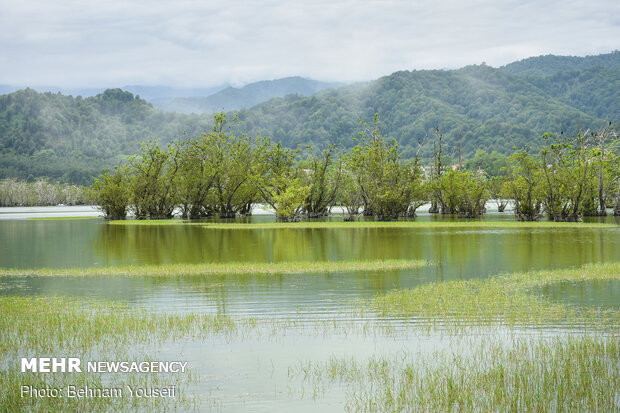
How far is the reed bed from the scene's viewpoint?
26.3 feet

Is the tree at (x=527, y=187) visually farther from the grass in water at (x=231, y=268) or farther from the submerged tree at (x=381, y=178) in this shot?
the grass in water at (x=231, y=268)

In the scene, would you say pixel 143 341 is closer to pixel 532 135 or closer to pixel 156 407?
pixel 156 407

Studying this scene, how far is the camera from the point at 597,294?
50.9ft

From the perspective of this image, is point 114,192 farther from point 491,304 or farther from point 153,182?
point 491,304

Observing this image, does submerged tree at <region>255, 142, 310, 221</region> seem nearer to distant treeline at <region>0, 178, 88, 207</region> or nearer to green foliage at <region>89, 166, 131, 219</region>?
green foliage at <region>89, 166, 131, 219</region>

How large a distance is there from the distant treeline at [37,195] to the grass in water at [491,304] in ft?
344

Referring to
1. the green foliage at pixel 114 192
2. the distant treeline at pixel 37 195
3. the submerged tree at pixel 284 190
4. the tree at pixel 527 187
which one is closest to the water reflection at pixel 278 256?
→ the submerged tree at pixel 284 190

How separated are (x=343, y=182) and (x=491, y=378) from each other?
4953 cm

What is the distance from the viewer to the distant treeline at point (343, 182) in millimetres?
50094

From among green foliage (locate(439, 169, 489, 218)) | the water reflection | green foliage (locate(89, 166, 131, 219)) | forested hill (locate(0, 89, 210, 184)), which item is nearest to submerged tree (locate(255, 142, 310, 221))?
the water reflection

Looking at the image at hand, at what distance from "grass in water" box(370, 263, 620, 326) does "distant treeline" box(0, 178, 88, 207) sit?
10487 cm

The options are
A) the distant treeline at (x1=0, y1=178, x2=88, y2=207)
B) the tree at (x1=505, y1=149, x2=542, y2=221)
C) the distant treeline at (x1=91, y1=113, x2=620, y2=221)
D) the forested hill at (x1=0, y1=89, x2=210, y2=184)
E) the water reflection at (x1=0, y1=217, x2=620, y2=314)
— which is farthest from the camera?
the forested hill at (x1=0, y1=89, x2=210, y2=184)

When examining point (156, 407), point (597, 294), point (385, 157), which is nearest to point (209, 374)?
point (156, 407)

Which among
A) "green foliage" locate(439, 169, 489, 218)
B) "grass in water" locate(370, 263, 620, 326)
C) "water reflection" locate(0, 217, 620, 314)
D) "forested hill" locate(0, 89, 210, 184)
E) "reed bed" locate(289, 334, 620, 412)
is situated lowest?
"reed bed" locate(289, 334, 620, 412)
